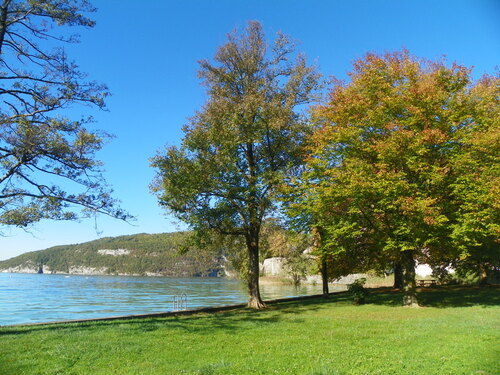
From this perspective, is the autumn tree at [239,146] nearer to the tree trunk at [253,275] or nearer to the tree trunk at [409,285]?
the tree trunk at [253,275]

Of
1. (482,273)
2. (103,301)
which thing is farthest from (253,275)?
(103,301)

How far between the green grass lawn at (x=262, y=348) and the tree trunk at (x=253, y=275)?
23.0 ft

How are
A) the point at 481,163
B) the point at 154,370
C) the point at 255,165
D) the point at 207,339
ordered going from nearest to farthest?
the point at 154,370 → the point at 207,339 → the point at 481,163 → the point at 255,165

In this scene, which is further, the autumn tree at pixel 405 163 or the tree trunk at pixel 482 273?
the tree trunk at pixel 482 273

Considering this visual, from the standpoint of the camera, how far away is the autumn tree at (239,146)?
18938 millimetres

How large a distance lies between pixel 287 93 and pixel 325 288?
47.9ft

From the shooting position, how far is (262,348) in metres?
9.12

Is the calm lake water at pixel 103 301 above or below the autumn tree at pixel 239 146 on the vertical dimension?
below

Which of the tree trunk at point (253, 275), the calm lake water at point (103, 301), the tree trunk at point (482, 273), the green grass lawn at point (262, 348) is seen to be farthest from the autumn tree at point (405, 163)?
the calm lake water at point (103, 301)

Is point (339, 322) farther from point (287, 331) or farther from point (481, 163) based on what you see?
point (481, 163)

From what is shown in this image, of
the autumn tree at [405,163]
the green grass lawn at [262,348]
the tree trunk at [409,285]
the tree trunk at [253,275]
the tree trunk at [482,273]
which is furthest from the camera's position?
the tree trunk at [482,273]

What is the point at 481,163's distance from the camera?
17.7 m

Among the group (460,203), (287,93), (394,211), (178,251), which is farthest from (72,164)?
(460,203)

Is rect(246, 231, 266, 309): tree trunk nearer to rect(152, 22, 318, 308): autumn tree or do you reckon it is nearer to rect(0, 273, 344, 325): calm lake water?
rect(152, 22, 318, 308): autumn tree
